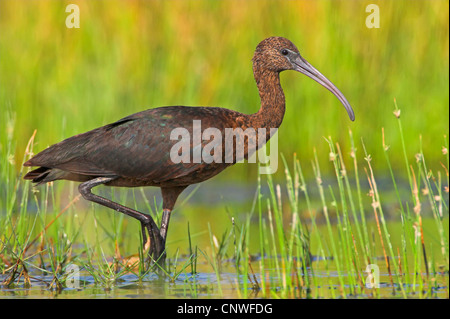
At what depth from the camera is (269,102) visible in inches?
295

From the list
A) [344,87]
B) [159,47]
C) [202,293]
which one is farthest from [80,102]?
[202,293]

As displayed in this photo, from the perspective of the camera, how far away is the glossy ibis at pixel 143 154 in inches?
282

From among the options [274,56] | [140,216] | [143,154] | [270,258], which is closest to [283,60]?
[274,56]

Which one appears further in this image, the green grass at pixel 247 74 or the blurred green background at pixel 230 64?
the blurred green background at pixel 230 64

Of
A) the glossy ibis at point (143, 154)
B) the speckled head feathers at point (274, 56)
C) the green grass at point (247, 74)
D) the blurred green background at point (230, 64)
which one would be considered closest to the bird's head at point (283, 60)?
the speckled head feathers at point (274, 56)

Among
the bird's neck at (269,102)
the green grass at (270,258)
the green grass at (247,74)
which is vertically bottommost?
the green grass at (270,258)

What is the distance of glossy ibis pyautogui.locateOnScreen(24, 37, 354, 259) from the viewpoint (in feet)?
23.5

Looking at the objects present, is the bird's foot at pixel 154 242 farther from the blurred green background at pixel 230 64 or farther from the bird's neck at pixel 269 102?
the blurred green background at pixel 230 64

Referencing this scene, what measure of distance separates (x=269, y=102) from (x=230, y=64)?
4292 mm

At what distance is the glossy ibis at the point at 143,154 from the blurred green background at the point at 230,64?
3.77 metres

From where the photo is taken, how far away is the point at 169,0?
39.9ft

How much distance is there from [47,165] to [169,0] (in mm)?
5338

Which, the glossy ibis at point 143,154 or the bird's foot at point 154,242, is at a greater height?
the glossy ibis at point 143,154

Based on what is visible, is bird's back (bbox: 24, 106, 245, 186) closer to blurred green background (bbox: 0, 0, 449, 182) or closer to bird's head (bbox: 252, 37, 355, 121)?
bird's head (bbox: 252, 37, 355, 121)
